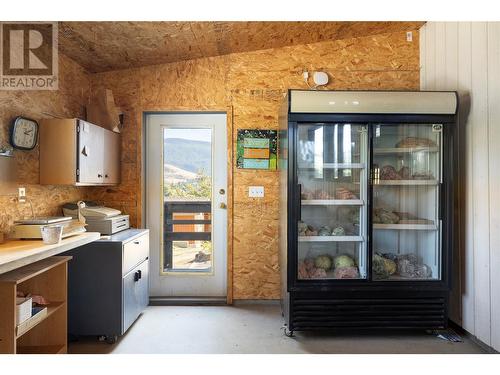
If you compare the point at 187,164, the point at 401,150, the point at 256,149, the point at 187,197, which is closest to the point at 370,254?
the point at 401,150

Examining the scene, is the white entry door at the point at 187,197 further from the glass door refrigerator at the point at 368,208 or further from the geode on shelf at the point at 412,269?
the geode on shelf at the point at 412,269

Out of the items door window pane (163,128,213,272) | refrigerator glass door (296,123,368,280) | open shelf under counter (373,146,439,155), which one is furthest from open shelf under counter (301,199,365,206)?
door window pane (163,128,213,272)

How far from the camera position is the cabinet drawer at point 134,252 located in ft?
8.62

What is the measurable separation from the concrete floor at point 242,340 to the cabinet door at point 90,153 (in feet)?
4.46

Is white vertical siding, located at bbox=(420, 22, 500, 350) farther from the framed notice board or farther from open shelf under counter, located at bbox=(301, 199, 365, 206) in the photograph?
the framed notice board

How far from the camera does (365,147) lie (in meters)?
2.74

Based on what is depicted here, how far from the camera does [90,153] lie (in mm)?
2805

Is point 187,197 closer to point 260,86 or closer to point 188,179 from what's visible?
point 188,179

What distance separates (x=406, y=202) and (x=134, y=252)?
2.54m
